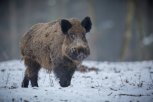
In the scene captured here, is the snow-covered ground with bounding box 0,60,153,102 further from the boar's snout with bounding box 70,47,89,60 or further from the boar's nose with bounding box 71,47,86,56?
the boar's nose with bounding box 71,47,86,56

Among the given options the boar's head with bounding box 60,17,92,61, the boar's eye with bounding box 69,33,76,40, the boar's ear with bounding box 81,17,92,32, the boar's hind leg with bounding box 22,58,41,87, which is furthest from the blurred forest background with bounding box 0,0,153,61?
the boar's eye with bounding box 69,33,76,40

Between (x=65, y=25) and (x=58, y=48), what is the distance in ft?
2.14

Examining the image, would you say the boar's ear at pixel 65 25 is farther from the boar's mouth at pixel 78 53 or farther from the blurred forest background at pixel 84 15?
the blurred forest background at pixel 84 15

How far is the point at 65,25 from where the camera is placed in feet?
37.4

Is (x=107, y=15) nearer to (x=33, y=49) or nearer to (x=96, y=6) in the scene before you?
(x=96, y=6)

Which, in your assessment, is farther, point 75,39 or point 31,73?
point 31,73

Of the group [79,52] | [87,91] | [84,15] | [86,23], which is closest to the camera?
[79,52]

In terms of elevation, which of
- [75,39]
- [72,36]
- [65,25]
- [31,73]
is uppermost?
[65,25]

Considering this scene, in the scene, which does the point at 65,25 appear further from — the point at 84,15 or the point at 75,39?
the point at 84,15

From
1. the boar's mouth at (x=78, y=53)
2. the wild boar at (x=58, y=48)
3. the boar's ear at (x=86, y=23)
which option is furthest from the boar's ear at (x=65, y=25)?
the boar's mouth at (x=78, y=53)

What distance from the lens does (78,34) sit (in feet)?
36.9

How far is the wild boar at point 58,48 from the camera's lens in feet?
36.0

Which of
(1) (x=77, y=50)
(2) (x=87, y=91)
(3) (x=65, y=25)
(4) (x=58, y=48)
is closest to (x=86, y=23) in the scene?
(3) (x=65, y=25)

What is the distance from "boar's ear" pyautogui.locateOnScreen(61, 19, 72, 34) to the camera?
11.4 metres
